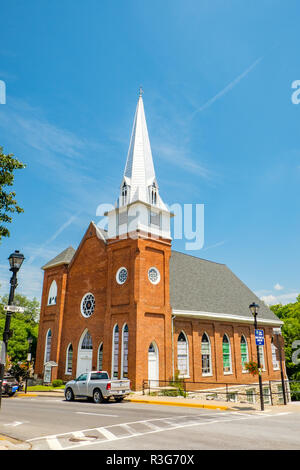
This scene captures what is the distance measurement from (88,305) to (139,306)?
7.19m

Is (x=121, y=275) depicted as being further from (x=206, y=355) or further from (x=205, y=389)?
(x=205, y=389)

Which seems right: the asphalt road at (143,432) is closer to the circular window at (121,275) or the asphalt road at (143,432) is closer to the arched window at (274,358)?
the circular window at (121,275)

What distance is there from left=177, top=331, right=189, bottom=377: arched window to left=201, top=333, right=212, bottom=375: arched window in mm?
2191

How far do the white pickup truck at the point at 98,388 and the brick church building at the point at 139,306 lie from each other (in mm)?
4879

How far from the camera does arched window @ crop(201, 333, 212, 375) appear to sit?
2992 cm

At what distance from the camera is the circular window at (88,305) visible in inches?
1207

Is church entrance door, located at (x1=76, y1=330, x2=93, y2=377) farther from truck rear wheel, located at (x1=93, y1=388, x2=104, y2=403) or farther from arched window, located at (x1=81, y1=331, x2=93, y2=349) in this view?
truck rear wheel, located at (x1=93, y1=388, x2=104, y2=403)

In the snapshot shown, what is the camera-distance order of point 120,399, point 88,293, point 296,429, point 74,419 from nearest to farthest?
point 296,429 < point 74,419 < point 120,399 < point 88,293

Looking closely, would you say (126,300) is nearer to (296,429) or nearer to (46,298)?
(46,298)

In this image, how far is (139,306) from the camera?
25703 millimetres

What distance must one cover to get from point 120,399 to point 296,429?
11623 mm
